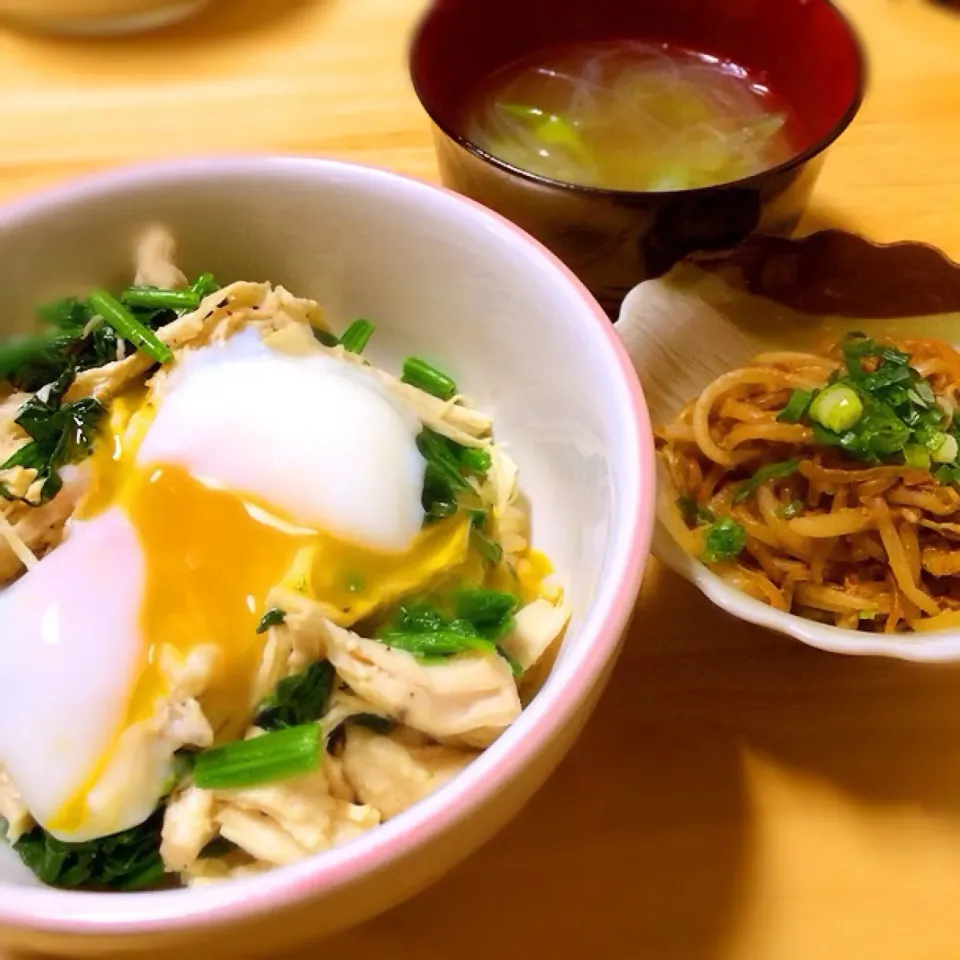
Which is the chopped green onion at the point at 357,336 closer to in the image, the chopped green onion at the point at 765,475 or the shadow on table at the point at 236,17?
the chopped green onion at the point at 765,475

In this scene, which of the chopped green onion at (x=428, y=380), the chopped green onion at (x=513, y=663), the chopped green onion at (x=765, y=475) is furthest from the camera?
the chopped green onion at (x=765, y=475)

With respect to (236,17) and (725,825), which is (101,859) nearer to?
(725,825)

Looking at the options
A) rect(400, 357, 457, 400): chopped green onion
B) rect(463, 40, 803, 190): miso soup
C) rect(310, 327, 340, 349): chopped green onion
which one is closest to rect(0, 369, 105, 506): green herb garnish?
rect(310, 327, 340, 349): chopped green onion

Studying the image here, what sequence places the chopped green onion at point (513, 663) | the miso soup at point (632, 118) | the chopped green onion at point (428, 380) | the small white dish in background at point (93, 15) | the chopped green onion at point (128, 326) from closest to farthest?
the chopped green onion at point (513, 663) → the chopped green onion at point (128, 326) → the chopped green onion at point (428, 380) → the miso soup at point (632, 118) → the small white dish in background at point (93, 15)

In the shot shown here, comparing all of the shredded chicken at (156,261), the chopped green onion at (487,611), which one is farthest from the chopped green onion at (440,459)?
the shredded chicken at (156,261)

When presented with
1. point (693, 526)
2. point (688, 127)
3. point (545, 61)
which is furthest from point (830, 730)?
point (545, 61)

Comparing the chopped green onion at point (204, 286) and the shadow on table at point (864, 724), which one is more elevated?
the chopped green onion at point (204, 286)

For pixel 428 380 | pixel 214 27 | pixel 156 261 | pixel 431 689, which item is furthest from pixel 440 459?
pixel 214 27

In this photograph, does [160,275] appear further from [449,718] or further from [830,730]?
[830,730]
